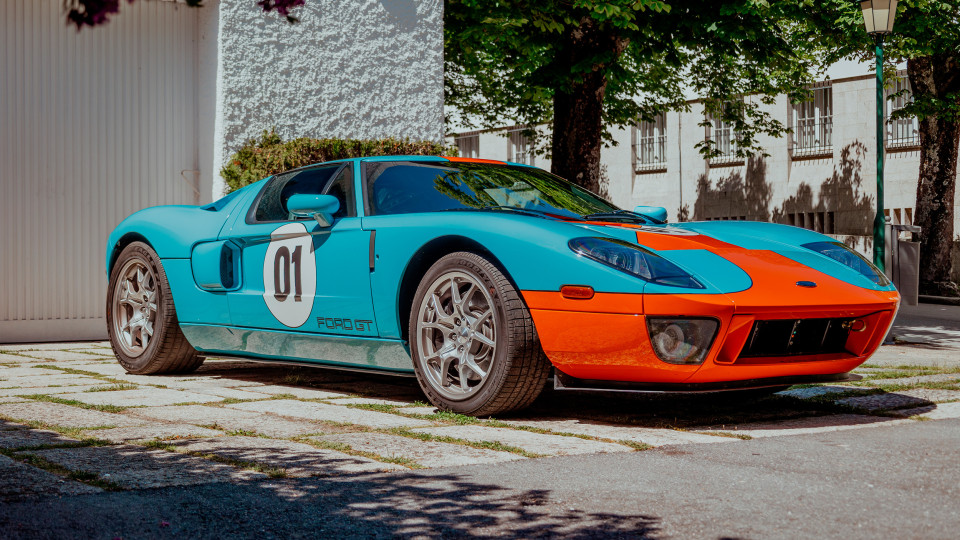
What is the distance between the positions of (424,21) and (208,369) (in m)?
4.64

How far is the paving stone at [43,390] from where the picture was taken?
589cm

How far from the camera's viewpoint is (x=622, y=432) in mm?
4645

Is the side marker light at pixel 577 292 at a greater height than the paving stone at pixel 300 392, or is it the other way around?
the side marker light at pixel 577 292

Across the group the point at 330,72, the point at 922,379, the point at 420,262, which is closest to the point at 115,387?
the point at 420,262

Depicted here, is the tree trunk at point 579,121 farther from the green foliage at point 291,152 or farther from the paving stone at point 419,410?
the paving stone at point 419,410

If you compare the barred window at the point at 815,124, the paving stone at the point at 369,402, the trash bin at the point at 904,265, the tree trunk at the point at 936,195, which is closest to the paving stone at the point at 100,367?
the paving stone at the point at 369,402

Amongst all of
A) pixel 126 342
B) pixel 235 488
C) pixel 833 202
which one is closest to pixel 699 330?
pixel 235 488

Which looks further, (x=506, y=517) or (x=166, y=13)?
(x=166, y=13)

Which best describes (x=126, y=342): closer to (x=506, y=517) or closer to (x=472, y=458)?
(x=472, y=458)

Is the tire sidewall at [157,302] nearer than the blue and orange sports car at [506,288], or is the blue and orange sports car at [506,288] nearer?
the blue and orange sports car at [506,288]

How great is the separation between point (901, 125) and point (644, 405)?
1758cm

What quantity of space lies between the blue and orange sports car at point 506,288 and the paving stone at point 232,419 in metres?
0.65

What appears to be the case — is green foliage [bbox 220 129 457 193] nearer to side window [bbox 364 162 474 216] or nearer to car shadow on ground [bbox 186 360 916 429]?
car shadow on ground [bbox 186 360 916 429]

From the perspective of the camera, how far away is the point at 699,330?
4543mm
